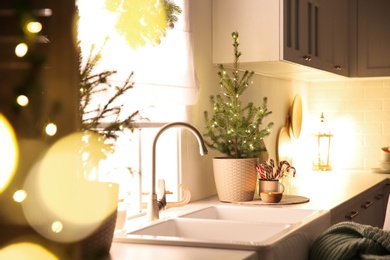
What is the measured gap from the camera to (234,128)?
3.16 meters

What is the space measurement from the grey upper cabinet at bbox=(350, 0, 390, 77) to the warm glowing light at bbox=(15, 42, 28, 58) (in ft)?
13.3

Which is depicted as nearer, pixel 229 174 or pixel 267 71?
pixel 229 174

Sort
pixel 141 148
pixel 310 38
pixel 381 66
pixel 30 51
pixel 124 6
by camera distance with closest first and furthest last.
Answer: pixel 30 51 → pixel 124 6 → pixel 141 148 → pixel 310 38 → pixel 381 66

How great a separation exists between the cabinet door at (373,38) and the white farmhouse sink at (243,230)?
2.38m

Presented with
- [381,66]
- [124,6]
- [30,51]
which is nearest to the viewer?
[30,51]

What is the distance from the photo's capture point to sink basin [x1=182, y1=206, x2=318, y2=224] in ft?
9.24

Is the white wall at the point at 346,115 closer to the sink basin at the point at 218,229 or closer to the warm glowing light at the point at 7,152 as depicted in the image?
→ the sink basin at the point at 218,229

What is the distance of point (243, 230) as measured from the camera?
2.53 m

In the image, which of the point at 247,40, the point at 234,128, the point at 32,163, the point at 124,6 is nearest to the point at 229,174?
the point at 234,128

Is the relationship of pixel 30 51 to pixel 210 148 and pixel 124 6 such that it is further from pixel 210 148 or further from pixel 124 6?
pixel 210 148

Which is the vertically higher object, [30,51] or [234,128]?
[30,51]

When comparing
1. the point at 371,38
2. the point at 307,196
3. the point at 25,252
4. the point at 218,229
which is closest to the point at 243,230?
the point at 218,229

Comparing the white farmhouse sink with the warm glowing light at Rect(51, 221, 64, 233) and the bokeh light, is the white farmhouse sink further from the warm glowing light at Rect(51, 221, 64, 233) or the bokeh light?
the warm glowing light at Rect(51, 221, 64, 233)

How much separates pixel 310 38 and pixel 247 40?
2.03 ft
